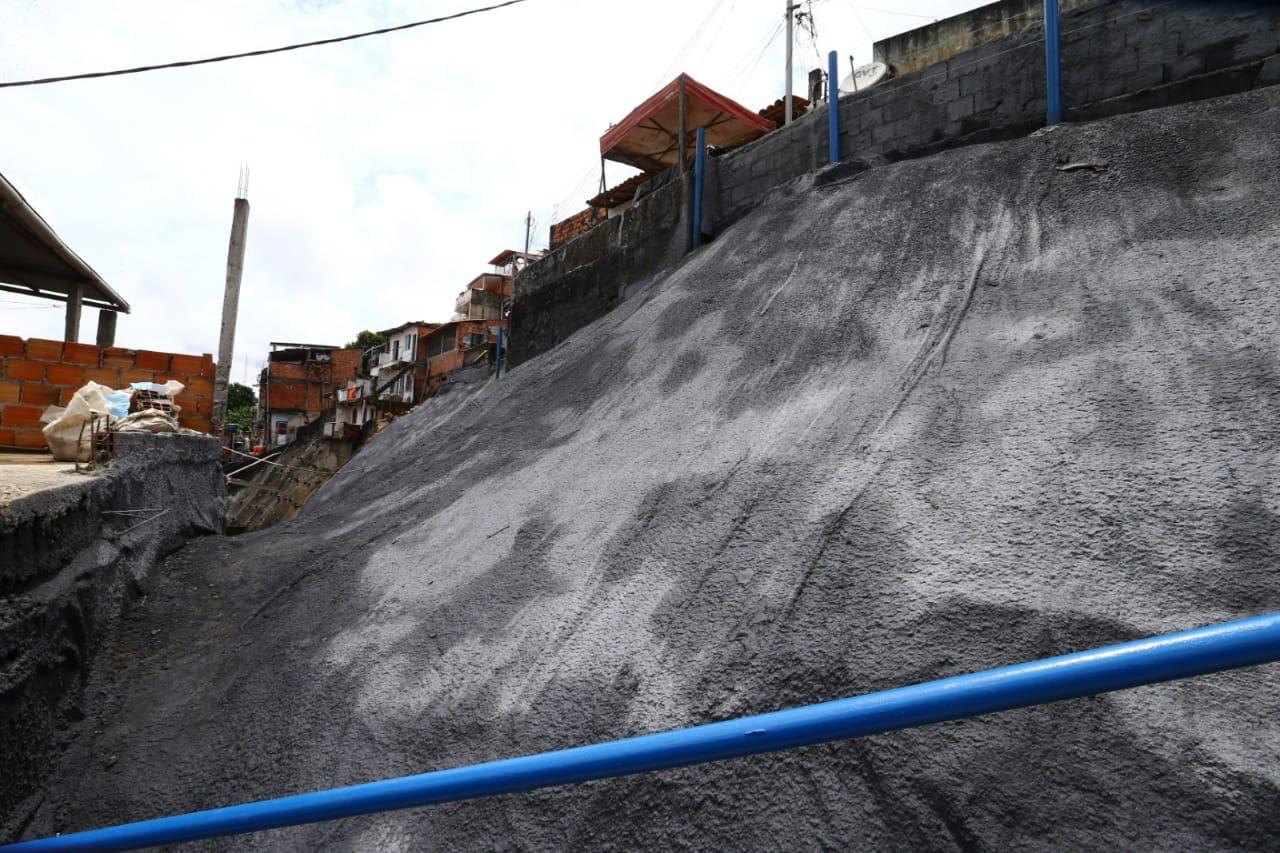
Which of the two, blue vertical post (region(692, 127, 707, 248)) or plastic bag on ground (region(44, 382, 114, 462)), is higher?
blue vertical post (region(692, 127, 707, 248))

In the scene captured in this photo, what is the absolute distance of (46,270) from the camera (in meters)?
7.44

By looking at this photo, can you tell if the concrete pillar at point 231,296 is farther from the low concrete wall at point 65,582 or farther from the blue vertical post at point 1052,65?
the blue vertical post at point 1052,65

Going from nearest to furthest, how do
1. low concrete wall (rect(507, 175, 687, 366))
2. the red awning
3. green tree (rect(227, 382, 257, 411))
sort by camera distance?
low concrete wall (rect(507, 175, 687, 366)) < the red awning < green tree (rect(227, 382, 257, 411))

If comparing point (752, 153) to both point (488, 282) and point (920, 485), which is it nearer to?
point (920, 485)

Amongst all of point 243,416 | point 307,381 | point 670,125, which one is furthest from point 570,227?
point 243,416

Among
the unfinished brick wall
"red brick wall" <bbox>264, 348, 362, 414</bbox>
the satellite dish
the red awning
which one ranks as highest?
the satellite dish

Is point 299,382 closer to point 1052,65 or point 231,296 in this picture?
point 231,296

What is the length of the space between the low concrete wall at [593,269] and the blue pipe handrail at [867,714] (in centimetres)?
633

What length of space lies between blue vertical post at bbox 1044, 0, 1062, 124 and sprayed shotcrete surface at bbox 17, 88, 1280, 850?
0.27 metres

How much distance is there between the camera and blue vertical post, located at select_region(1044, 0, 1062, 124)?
4.67 m

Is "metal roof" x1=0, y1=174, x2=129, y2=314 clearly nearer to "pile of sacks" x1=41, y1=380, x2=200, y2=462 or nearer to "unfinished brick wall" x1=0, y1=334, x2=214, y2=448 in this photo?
"unfinished brick wall" x1=0, y1=334, x2=214, y2=448

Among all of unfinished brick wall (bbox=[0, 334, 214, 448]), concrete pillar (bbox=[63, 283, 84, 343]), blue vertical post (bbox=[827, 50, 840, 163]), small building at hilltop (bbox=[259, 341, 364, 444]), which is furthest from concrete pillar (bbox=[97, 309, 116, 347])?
small building at hilltop (bbox=[259, 341, 364, 444])

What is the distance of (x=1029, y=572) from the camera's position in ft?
6.39

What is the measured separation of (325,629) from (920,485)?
258 centimetres
